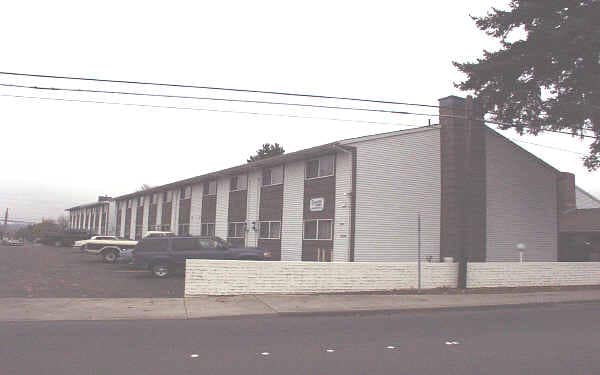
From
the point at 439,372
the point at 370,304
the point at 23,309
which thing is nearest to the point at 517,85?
the point at 370,304

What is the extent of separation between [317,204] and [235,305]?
427 inches

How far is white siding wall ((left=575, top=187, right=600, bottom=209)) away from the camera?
130ft

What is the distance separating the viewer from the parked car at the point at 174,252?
1991cm

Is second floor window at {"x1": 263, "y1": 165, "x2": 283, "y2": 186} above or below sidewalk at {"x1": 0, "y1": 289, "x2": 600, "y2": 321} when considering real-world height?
above

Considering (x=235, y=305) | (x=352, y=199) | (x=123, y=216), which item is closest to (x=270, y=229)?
(x=352, y=199)

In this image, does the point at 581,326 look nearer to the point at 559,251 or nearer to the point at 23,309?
the point at 23,309

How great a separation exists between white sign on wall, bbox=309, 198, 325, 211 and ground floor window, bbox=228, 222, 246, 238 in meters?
6.72

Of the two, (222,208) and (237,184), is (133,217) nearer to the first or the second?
(222,208)

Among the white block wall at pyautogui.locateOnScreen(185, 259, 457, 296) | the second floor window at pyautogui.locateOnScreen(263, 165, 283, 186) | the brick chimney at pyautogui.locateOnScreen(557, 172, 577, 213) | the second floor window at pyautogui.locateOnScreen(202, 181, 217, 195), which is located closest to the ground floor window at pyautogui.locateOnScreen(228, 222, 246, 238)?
the second floor window at pyautogui.locateOnScreen(263, 165, 283, 186)

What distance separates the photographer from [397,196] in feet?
75.2

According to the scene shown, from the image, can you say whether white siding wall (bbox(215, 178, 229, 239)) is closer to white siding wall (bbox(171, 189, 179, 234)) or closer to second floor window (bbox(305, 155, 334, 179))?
white siding wall (bbox(171, 189, 179, 234))

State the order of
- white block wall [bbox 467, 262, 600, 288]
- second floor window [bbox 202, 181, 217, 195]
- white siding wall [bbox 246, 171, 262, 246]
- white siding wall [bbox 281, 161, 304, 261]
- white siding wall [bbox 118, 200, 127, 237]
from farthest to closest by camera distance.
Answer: white siding wall [bbox 118, 200, 127, 237], second floor window [bbox 202, 181, 217, 195], white siding wall [bbox 246, 171, 262, 246], white siding wall [bbox 281, 161, 304, 261], white block wall [bbox 467, 262, 600, 288]

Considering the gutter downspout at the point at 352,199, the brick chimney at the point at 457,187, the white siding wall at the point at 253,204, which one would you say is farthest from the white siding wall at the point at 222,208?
the brick chimney at the point at 457,187

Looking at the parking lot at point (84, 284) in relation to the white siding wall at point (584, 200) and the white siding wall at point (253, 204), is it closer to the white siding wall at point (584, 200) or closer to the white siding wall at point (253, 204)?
the white siding wall at point (253, 204)
